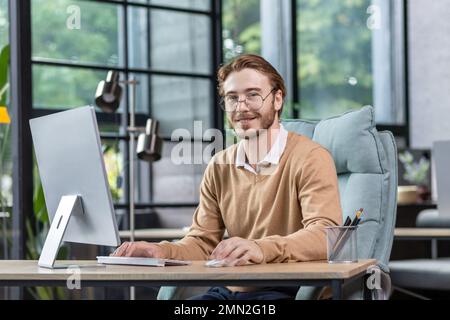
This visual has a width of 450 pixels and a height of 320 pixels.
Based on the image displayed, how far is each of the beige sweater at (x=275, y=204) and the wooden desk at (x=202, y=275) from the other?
0.73ft

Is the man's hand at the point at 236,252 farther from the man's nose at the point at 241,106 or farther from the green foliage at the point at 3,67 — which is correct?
the green foliage at the point at 3,67

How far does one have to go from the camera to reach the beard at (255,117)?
229 cm

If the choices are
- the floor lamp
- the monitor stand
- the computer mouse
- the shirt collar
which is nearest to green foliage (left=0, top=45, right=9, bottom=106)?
the floor lamp

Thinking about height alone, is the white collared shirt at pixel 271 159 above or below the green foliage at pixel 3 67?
below

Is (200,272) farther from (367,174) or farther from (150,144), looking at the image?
(150,144)

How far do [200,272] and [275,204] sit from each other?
62 centimetres

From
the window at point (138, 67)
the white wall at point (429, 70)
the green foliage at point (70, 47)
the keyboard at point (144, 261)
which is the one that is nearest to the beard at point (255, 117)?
the keyboard at point (144, 261)

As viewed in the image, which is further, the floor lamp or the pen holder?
the floor lamp

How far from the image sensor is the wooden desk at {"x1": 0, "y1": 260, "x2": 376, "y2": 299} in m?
1.72

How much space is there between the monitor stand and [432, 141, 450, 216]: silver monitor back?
6.06 feet

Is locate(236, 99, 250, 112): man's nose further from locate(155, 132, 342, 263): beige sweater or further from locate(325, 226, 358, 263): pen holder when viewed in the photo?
locate(325, 226, 358, 263): pen holder
